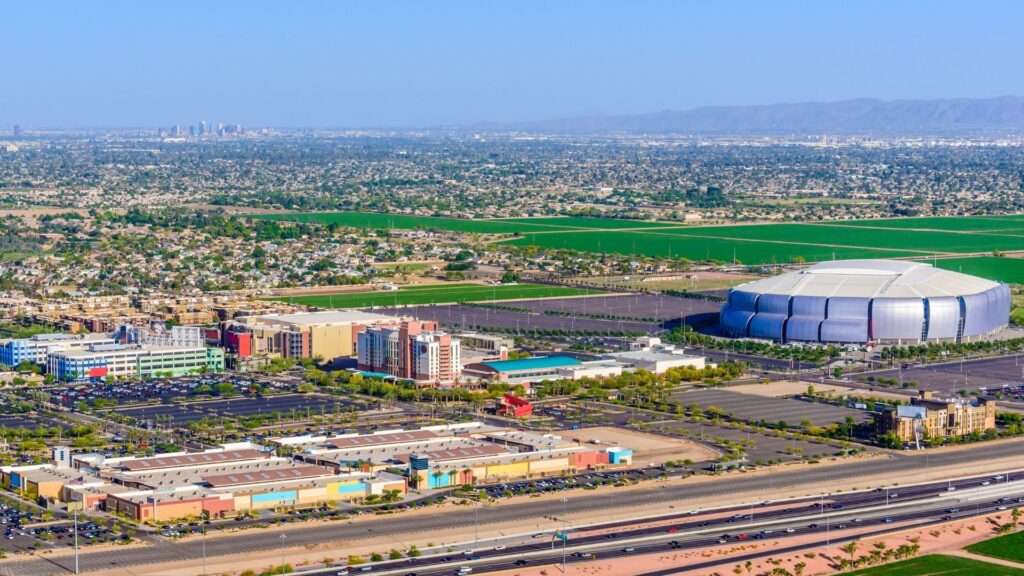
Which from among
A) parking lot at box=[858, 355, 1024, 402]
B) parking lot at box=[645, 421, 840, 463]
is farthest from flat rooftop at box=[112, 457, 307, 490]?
parking lot at box=[858, 355, 1024, 402]

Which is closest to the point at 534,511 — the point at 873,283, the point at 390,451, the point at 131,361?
the point at 390,451

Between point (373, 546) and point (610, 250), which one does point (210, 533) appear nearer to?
point (373, 546)

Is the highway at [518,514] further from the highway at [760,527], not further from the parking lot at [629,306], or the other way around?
the parking lot at [629,306]

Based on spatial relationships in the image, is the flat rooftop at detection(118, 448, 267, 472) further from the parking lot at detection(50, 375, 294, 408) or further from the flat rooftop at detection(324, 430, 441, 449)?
the parking lot at detection(50, 375, 294, 408)

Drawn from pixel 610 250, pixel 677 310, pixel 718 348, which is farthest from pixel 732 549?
pixel 610 250

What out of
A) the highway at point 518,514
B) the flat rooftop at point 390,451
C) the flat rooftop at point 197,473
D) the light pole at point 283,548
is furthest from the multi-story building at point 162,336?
the light pole at point 283,548

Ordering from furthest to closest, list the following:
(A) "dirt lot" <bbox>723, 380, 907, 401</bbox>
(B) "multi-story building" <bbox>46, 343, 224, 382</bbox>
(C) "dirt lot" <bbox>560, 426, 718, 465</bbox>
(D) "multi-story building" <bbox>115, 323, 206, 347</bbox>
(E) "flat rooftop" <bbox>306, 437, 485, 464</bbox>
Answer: (D) "multi-story building" <bbox>115, 323, 206, 347</bbox> < (B) "multi-story building" <bbox>46, 343, 224, 382</bbox> < (A) "dirt lot" <bbox>723, 380, 907, 401</bbox> < (C) "dirt lot" <bbox>560, 426, 718, 465</bbox> < (E) "flat rooftop" <bbox>306, 437, 485, 464</bbox>

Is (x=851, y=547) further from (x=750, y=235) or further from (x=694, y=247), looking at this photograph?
(x=750, y=235)
